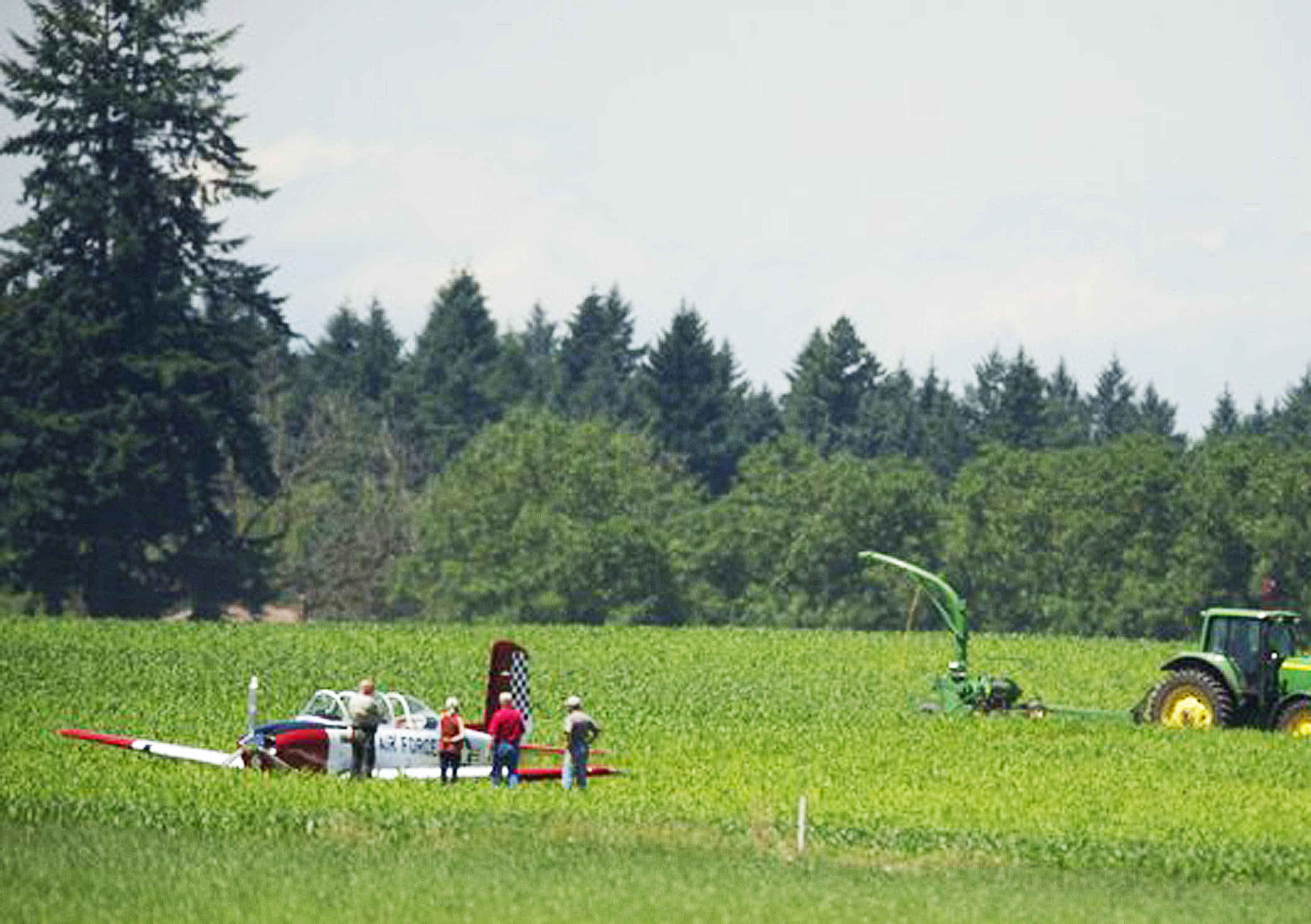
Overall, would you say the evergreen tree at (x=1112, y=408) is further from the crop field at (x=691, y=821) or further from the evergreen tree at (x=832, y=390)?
the crop field at (x=691, y=821)

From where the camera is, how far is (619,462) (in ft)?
363

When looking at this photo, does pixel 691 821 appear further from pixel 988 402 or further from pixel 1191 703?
pixel 988 402

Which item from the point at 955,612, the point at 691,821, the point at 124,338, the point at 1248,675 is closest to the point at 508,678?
the point at 691,821

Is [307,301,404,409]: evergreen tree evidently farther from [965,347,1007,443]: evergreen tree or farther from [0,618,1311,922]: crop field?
[0,618,1311,922]: crop field

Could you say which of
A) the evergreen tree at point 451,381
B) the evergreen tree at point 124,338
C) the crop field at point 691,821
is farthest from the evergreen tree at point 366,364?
the crop field at point 691,821

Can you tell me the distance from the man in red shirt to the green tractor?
42.3 ft

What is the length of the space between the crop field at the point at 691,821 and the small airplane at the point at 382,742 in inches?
22.8

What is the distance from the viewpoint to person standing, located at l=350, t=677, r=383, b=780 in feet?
122

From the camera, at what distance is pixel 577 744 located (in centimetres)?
3731

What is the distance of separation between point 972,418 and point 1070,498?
5066 centimetres

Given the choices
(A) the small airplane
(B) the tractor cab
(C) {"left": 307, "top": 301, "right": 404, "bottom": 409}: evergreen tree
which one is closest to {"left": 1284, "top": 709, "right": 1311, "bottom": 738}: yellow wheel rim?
(B) the tractor cab

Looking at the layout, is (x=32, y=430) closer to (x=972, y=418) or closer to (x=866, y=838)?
(x=866, y=838)

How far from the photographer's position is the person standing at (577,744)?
121ft

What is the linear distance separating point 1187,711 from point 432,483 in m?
93.6
